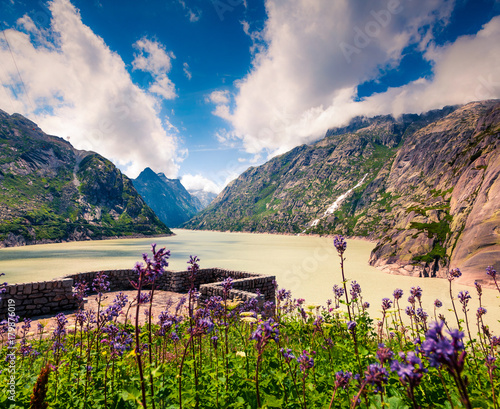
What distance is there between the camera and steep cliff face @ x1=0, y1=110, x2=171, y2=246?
116 meters

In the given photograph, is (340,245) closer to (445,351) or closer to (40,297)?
(445,351)

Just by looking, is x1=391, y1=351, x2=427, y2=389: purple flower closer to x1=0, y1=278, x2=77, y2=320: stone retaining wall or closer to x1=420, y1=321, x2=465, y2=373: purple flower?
x1=420, y1=321, x2=465, y2=373: purple flower

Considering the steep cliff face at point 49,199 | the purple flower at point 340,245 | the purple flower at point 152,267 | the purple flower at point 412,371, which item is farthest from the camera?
the steep cliff face at point 49,199

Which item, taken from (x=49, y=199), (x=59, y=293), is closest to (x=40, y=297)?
(x=59, y=293)

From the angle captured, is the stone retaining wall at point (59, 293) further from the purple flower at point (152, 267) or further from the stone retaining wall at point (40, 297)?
the purple flower at point (152, 267)

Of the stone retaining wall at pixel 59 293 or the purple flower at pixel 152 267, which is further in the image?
the stone retaining wall at pixel 59 293

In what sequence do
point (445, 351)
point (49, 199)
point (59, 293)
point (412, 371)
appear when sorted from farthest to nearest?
point (49, 199), point (59, 293), point (412, 371), point (445, 351)

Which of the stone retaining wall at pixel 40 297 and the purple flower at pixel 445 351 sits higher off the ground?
the purple flower at pixel 445 351

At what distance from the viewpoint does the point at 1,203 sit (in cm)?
11894

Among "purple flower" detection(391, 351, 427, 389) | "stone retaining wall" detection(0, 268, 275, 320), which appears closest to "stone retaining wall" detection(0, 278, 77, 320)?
"stone retaining wall" detection(0, 268, 275, 320)

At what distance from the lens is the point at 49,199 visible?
153125 mm

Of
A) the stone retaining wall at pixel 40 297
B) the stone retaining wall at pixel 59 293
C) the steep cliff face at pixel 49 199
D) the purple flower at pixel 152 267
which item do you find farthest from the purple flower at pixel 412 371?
the steep cliff face at pixel 49 199

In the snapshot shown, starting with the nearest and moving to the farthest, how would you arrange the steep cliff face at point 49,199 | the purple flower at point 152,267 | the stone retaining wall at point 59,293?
the purple flower at point 152,267, the stone retaining wall at point 59,293, the steep cliff face at point 49,199

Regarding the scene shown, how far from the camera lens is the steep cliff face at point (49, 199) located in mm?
115625
